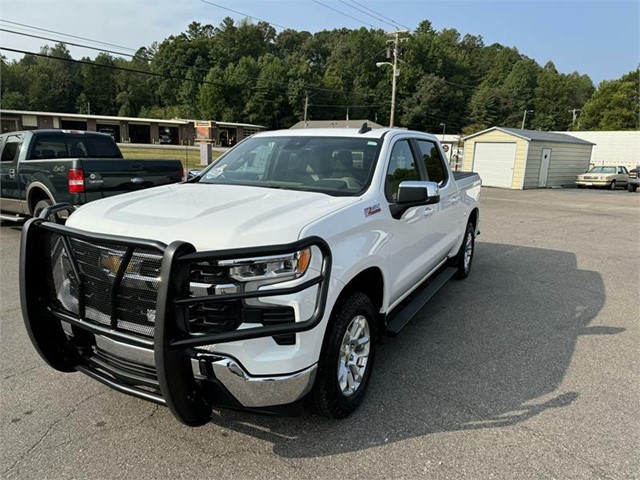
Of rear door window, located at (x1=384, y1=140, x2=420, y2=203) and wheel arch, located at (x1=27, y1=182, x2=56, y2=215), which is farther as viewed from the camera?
wheel arch, located at (x1=27, y1=182, x2=56, y2=215)

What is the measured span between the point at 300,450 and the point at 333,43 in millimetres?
117551

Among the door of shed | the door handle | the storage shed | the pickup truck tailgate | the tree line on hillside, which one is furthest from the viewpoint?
the tree line on hillside

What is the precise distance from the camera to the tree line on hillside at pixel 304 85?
275ft

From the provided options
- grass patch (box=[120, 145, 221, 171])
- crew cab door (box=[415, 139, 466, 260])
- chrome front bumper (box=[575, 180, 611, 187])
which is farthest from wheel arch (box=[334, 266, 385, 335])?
chrome front bumper (box=[575, 180, 611, 187])

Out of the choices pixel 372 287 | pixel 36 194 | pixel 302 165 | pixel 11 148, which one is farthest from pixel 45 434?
pixel 11 148

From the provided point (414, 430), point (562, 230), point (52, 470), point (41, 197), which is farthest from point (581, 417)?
point (562, 230)

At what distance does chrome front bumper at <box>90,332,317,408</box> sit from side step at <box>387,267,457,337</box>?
1.22 m

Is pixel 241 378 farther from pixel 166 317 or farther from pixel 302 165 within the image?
pixel 302 165

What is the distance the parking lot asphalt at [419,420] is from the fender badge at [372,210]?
130cm

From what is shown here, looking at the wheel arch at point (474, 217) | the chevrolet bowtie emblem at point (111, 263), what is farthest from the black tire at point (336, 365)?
the wheel arch at point (474, 217)

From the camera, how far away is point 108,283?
2.41 m

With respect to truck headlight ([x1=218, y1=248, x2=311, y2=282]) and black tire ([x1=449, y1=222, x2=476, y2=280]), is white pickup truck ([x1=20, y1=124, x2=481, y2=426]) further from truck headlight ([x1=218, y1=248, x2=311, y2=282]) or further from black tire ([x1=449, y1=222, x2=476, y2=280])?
black tire ([x1=449, y1=222, x2=476, y2=280])

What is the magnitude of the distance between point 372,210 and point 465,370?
160 cm

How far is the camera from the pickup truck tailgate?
7.00 meters
